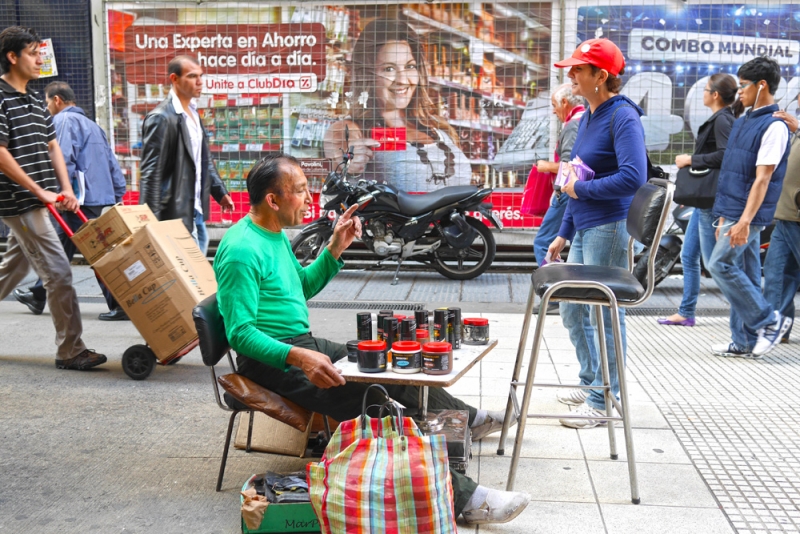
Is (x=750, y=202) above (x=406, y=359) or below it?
above

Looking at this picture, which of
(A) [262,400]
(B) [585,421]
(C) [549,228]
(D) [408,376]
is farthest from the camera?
(C) [549,228]

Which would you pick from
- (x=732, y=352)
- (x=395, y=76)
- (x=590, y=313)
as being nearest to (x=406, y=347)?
(x=590, y=313)

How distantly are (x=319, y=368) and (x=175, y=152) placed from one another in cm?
340

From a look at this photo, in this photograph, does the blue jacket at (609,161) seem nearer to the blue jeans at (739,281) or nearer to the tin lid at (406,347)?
the tin lid at (406,347)

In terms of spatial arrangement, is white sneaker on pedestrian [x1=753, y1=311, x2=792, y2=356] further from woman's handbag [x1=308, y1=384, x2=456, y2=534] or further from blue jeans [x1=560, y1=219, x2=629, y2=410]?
woman's handbag [x1=308, y1=384, x2=456, y2=534]

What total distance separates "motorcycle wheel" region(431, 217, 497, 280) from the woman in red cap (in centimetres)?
460

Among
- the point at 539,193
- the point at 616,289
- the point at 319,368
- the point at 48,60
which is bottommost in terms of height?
the point at 319,368

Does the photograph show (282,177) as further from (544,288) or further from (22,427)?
(22,427)

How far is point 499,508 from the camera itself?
3236 millimetres

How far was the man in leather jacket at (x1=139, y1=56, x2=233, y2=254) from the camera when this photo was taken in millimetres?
5980

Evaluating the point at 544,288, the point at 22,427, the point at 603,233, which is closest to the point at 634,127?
the point at 603,233

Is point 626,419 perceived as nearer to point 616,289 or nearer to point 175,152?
point 616,289

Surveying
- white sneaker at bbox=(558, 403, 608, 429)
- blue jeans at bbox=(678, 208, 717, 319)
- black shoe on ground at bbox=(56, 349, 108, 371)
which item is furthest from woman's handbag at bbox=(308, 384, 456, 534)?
blue jeans at bbox=(678, 208, 717, 319)

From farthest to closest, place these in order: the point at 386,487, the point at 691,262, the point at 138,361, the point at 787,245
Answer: the point at 691,262 < the point at 787,245 < the point at 138,361 < the point at 386,487
